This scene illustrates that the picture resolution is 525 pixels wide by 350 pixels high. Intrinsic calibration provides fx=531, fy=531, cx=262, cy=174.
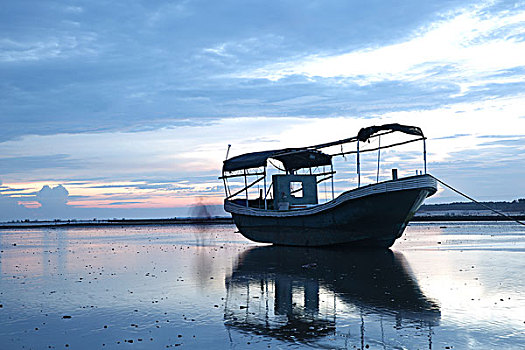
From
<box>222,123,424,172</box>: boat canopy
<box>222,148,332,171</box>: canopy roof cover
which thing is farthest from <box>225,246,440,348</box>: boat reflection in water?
<box>222,148,332,171</box>: canopy roof cover

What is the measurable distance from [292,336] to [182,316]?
3.02 metres

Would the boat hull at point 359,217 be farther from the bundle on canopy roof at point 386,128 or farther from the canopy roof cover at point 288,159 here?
the canopy roof cover at point 288,159

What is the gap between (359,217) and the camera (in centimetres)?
2583

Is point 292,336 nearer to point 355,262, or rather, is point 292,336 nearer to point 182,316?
point 182,316

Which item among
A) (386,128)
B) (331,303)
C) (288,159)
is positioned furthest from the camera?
(288,159)

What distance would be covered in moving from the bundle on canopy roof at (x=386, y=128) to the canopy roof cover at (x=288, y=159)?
6194 millimetres

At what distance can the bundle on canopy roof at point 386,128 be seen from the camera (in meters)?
25.2

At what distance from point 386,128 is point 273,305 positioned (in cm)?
1526

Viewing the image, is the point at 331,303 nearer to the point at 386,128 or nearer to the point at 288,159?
the point at 386,128

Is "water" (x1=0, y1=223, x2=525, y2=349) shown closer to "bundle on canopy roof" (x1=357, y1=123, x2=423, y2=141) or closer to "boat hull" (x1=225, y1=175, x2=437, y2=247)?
"boat hull" (x1=225, y1=175, x2=437, y2=247)

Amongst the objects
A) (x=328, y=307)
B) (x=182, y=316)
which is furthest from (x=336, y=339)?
(x=182, y=316)

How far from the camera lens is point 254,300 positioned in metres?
13.4

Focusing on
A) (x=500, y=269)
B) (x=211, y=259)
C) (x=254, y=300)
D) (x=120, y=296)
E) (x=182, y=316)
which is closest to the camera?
(x=182, y=316)

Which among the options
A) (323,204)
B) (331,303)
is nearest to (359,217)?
(323,204)
